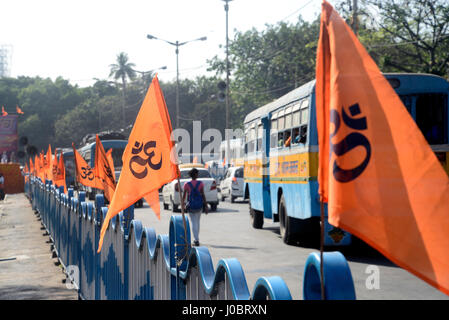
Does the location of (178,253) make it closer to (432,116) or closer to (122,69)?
(432,116)

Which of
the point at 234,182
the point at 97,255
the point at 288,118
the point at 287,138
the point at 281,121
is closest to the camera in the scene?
the point at 97,255

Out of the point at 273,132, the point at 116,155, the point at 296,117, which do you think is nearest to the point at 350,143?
the point at 296,117

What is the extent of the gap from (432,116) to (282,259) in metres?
3.78

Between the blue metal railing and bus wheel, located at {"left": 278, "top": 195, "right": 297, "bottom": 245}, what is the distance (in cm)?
526

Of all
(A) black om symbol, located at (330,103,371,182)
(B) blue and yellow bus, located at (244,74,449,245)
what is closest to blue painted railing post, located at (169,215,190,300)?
(A) black om symbol, located at (330,103,371,182)

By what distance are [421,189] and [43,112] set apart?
363 ft

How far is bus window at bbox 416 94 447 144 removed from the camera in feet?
40.0

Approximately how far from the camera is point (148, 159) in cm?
484

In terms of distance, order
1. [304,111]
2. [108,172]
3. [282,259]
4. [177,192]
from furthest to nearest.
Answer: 1. [177,192]
2. [304,111]
3. [282,259]
4. [108,172]

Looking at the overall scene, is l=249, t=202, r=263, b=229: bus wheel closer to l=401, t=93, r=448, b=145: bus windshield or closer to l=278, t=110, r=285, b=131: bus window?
l=278, t=110, r=285, b=131: bus window

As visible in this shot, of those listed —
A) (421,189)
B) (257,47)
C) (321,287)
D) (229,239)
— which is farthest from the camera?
(257,47)
